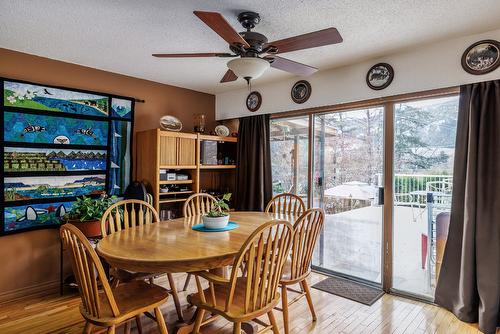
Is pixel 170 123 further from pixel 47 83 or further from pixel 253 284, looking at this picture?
pixel 253 284

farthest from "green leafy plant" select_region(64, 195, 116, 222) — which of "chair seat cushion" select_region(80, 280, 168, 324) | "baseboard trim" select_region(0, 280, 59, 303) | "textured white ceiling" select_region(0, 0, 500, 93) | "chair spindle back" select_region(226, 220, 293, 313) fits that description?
"chair spindle back" select_region(226, 220, 293, 313)

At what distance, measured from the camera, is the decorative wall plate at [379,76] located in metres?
3.08

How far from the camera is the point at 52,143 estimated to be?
10.6ft

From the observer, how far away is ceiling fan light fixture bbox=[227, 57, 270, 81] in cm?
205

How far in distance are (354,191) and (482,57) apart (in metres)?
1.72

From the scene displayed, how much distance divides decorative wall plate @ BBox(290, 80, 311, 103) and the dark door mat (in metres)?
2.17

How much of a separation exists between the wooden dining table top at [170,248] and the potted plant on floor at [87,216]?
2.70 feet

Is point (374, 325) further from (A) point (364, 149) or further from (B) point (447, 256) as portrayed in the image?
(A) point (364, 149)

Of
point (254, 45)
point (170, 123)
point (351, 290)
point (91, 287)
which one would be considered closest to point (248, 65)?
point (254, 45)

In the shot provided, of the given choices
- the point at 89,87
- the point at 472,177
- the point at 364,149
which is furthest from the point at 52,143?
the point at 472,177

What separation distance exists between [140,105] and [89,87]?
65 cm

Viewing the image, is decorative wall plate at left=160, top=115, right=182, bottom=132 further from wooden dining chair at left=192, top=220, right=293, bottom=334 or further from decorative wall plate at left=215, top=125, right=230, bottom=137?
wooden dining chair at left=192, top=220, right=293, bottom=334

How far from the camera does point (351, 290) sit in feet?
10.4

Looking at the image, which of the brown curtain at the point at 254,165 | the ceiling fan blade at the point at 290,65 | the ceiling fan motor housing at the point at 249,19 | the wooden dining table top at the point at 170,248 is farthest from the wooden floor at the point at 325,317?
the ceiling fan motor housing at the point at 249,19
